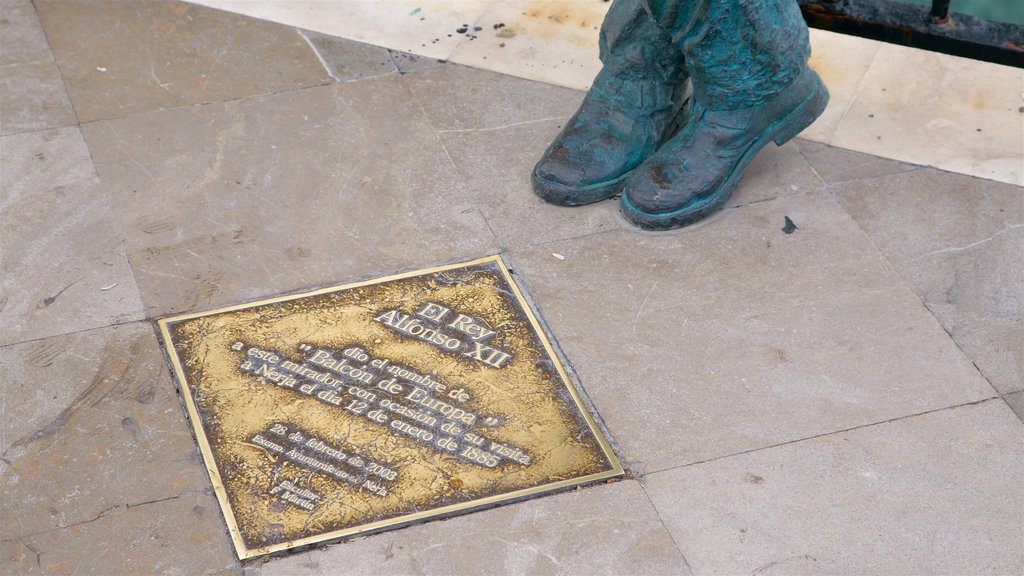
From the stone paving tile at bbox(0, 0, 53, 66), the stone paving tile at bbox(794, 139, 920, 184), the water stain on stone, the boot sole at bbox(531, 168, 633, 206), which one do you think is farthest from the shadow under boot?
the stone paving tile at bbox(0, 0, 53, 66)

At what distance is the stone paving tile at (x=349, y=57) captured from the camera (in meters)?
3.71

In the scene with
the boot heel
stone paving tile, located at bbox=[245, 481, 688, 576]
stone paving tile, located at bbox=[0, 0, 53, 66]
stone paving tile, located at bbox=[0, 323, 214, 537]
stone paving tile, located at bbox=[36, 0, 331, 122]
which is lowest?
stone paving tile, located at bbox=[0, 0, 53, 66]

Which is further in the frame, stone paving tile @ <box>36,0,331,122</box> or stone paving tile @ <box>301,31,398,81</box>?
stone paving tile @ <box>301,31,398,81</box>

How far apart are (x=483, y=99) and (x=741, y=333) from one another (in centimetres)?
119

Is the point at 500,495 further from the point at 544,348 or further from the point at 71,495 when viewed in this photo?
the point at 71,495

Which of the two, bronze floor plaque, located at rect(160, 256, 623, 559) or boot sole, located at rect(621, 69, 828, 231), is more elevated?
boot sole, located at rect(621, 69, 828, 231)

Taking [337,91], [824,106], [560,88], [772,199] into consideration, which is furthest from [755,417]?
[337,91]

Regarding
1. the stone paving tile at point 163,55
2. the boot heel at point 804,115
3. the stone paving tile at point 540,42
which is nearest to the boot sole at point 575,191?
the boot heel at point 804,115

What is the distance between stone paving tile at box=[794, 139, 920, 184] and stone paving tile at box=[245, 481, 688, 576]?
4.27 feet

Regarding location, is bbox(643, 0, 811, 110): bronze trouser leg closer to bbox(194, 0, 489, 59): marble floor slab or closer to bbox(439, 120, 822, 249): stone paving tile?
bbox(439, 120, 822, 249): stone paving tile

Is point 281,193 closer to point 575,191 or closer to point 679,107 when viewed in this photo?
point 575,191

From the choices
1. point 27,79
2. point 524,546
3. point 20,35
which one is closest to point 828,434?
point 524,546

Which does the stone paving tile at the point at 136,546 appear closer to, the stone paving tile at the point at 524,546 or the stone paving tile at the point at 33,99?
the stone paving tile at the point at 524,546

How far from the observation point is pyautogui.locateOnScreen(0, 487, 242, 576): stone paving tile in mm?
2357
